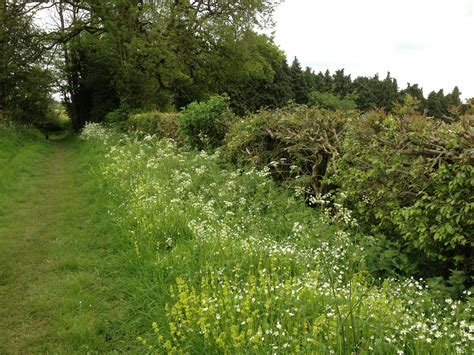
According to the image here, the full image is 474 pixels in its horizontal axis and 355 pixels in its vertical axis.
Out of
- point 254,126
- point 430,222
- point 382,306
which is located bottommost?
point 382,306

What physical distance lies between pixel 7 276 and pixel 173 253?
243 centimetres

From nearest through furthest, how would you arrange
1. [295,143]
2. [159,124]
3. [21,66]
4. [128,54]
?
[295,143]
[159,124]
[128,54]
[21,66]

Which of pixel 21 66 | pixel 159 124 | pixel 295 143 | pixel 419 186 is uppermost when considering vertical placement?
pixel 21 66

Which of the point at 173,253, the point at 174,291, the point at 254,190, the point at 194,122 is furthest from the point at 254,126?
the point at 174,291

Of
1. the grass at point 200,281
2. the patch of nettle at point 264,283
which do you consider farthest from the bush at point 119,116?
the patch of nettle at point 264,283

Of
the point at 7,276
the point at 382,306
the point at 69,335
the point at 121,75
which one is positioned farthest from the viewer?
the point at 121,75

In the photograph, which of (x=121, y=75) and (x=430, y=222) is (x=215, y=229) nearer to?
(x=430, y=222)

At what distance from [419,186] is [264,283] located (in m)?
2.20

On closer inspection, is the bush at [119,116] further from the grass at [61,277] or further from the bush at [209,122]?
the grass at [61,277]

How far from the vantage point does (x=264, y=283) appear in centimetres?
348

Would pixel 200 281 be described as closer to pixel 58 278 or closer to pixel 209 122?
pixel 58 278

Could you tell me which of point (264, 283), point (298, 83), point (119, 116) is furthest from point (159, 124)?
point (298, 83)

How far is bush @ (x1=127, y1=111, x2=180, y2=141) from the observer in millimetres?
15203

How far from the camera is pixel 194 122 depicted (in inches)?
490
